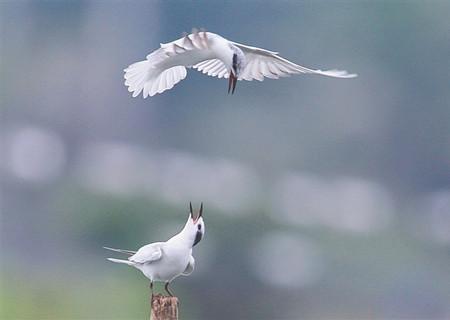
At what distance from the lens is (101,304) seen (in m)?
2.46

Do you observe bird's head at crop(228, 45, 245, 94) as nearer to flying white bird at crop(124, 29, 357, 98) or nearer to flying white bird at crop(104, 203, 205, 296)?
flying white bird at crop(124, 29, 357, 98)

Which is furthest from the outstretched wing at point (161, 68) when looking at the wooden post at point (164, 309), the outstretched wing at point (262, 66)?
the wooden post at point (164, 309)

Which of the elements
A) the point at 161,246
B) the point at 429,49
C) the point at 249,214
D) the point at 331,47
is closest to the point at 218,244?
the point at 249,214

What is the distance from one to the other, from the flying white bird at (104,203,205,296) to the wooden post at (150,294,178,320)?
6 cm

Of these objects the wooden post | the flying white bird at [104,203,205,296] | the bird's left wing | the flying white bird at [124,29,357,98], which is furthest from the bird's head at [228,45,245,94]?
the wooden post

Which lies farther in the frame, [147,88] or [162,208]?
[162,208]

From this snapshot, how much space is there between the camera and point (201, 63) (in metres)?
1.67

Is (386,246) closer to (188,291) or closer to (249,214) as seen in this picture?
(249,214)

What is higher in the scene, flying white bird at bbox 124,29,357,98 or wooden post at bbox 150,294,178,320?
flying white bird at bbox 124,29,357,98

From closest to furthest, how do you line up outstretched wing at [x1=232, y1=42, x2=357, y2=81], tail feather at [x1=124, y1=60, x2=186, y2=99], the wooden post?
the wooden post, tail feather at [x1=124, y1=60, x2=186, y2=99], outstretched wing at [x1=232, y1=42, x2=357, y2=81]

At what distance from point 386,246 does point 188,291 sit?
60 cm

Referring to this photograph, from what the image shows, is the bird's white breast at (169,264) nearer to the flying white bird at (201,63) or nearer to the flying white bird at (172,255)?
the flying white bird at (172,255)

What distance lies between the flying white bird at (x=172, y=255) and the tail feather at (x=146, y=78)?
25cm

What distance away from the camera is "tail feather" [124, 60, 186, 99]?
154 cm
